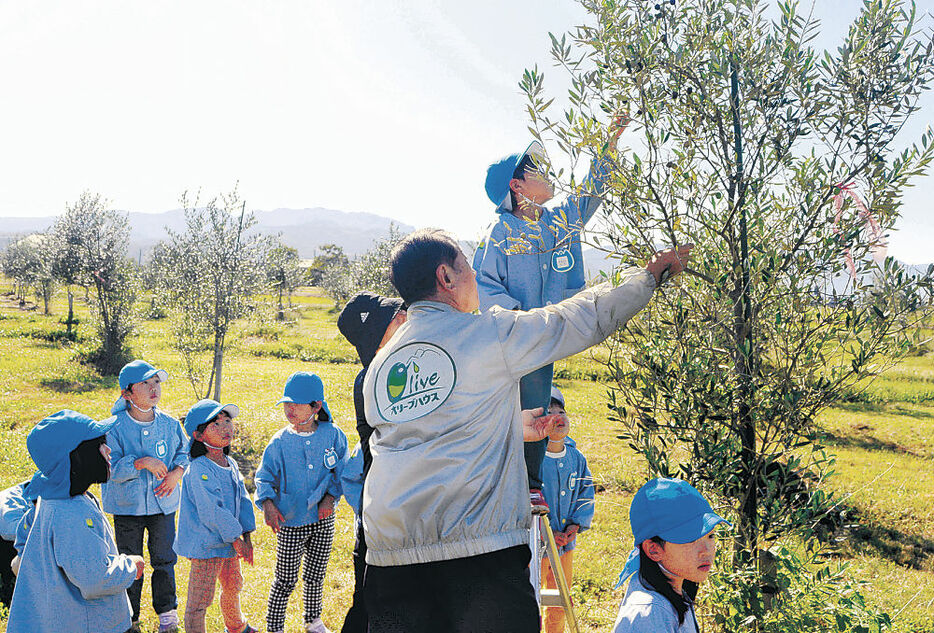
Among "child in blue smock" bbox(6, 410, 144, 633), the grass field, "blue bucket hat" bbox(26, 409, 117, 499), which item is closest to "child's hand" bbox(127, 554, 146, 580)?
"child in blue smock" bbox(6, 410, 144, 633)

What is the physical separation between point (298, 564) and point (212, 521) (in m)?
0.93

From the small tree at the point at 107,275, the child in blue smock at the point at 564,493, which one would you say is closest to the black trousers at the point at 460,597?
the child in blue smock at the point at 564,493

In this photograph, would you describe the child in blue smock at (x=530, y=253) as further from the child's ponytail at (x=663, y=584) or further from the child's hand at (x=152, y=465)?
the child's hand at (x=152, y=465)

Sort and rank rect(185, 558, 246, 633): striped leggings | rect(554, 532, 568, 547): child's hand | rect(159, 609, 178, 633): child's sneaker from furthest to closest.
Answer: rect(159, 609, 178, 633): child's sneaker < rect(185, 558, 246, 633): striped leggings < rect(554, 532, 568, 547): child's hand

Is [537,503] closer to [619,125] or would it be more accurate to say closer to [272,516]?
[619,125]

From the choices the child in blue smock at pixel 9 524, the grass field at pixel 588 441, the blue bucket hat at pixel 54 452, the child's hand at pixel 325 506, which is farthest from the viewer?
the grass field at pixel 588 441

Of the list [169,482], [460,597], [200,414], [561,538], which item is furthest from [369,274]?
[460,597]

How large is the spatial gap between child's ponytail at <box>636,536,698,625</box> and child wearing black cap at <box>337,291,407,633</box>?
5.51ft

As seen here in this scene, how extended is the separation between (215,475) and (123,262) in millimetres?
20085

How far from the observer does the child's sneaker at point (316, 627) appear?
5.89 m

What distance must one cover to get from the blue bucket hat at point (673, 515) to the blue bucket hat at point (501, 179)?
6.06 ft

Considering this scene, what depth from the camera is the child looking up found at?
2775 millimetres

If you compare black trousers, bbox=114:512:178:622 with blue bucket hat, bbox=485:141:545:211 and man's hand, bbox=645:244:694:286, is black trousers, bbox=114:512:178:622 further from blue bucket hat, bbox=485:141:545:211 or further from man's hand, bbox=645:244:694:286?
man's hand, bbox=645:244:694:286

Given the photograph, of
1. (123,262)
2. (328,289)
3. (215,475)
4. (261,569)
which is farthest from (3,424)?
(328,289)
